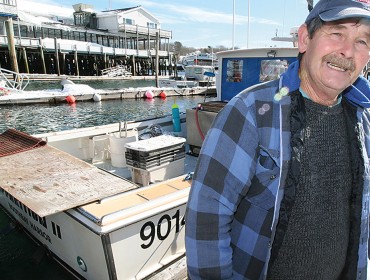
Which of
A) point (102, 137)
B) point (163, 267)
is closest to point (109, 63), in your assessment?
point (102, 137)

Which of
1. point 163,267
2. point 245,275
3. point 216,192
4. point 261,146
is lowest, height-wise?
point 163,267

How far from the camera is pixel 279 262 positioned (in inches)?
55.7

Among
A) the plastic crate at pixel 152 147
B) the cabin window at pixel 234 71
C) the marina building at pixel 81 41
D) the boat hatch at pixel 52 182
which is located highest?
the marina building at pixel 81 41

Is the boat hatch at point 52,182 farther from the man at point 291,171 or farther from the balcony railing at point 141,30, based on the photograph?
the balcony railing at point 141,30

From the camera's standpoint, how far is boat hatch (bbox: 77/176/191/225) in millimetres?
3070

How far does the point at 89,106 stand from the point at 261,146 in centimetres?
2428

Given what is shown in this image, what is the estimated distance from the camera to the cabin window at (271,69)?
644cm

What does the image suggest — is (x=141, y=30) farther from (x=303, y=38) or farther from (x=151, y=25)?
(x=303, y=38)

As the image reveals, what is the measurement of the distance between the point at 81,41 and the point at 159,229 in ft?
170

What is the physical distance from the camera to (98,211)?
3.18 m

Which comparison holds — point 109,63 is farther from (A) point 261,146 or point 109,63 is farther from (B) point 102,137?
(A) point 261,146

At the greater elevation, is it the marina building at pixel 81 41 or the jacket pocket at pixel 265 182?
the marina building at pixel 81 41

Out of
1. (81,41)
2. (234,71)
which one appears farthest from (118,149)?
(81,41)

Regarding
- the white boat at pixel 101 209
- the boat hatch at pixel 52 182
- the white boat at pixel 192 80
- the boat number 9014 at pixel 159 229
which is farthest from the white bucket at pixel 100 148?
the white boat at pixel 192 80
